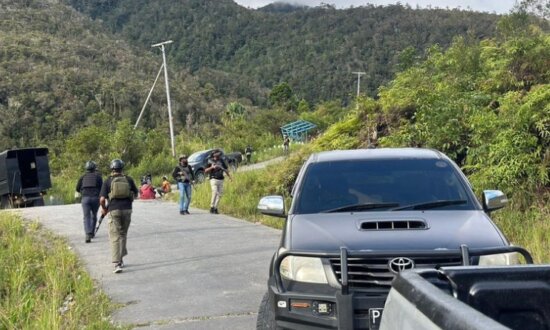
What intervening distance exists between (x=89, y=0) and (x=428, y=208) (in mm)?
122770

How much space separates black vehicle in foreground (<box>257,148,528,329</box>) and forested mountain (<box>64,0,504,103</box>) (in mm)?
76043

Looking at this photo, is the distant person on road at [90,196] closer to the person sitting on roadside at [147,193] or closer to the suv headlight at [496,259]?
the suv headlight at [496,259]

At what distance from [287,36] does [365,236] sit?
109269 mm

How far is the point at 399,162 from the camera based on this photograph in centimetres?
617

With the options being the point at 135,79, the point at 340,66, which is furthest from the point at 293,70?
the point at 135,79

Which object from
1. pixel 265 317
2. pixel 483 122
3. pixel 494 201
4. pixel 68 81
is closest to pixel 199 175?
pixel 483 122

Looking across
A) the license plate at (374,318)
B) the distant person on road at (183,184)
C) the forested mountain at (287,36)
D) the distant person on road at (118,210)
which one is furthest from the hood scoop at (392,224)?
the forested mountain at (287,36)

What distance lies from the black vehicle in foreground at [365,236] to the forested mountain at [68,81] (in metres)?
45.2

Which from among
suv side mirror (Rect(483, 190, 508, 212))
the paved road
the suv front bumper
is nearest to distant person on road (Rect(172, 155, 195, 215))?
the paved road

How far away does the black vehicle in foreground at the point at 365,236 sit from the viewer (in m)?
4.55

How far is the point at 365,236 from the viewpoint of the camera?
485 cm

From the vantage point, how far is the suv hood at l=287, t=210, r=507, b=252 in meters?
4.72

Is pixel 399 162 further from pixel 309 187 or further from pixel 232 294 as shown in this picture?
pixel 232 294

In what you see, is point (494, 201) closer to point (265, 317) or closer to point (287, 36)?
point (265, 317)
